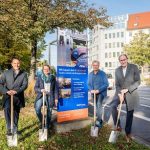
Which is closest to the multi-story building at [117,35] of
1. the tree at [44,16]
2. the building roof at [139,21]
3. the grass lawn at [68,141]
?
the building roof at [139,21]

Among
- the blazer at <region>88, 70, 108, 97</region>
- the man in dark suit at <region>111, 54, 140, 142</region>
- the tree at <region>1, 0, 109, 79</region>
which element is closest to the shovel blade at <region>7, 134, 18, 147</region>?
the man in dark suit at <region>111, 54, 140, 142</region>

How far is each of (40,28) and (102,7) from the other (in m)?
3.63

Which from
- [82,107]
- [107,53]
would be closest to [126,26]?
[107,53]

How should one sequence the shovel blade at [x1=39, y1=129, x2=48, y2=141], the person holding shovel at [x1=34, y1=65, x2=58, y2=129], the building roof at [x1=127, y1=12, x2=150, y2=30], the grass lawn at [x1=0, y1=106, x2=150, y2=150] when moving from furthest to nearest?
the building roof at [x1=127, y1=12, x2=150, y2=30] → the person holding shovel at [x1=34, y1=65, x2=58, y2=129] → the shovel blade at [x1=39, y1=129, x2=48, y2=141] → the grass lawn at [x1=0, y1=106, x2=150, y2=150]

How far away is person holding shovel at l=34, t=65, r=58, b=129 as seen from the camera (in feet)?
31.8

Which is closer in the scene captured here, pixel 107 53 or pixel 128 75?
pixel 128 75

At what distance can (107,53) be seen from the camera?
418 ft

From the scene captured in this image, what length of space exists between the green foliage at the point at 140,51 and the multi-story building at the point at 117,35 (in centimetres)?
4581

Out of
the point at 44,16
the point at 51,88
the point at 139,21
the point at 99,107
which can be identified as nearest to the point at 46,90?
the point at 51,88

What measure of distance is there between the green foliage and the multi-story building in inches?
1804

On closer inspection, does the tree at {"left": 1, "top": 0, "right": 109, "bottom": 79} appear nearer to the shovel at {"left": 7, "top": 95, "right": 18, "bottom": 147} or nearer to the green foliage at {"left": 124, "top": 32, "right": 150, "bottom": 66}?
the shovel at {"left": 7, "top": 95, "right": 18, "bottom": 147}

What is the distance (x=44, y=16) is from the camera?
66.5 ft

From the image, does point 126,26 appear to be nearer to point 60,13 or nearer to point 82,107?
point 60,13

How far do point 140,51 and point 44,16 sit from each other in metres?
54.0
